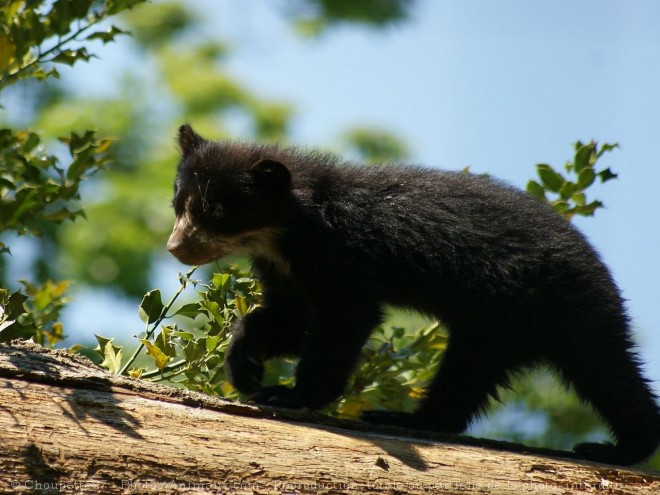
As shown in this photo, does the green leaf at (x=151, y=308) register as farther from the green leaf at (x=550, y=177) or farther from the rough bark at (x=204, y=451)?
the green leaf at (x=550, y=177)

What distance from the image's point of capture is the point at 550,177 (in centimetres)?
728

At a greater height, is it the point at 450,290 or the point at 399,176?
the point at 399,176

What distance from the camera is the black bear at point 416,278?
6.35m

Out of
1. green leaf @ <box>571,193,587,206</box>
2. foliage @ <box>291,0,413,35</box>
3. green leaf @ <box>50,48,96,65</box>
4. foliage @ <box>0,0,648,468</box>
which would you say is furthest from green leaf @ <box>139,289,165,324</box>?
foliage @ <box>291,0,413,35</box>

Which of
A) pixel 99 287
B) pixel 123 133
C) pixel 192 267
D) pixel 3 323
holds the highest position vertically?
pixel 123 133

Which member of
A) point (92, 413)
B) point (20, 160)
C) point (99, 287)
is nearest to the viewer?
point (92, 413)

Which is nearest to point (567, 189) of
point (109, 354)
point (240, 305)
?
point (240, 305)

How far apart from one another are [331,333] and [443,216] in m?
1.27

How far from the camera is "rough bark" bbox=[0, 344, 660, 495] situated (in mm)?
4430

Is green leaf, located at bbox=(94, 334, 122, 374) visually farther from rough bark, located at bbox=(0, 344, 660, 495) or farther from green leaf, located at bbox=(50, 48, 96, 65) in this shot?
green leaf, located at bbox=(50, 48, 96, 65)

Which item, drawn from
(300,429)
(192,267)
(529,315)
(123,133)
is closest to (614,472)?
(529,315)

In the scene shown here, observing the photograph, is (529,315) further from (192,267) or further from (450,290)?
(192,267)

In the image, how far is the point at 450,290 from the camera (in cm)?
673

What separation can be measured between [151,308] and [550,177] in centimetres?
339
